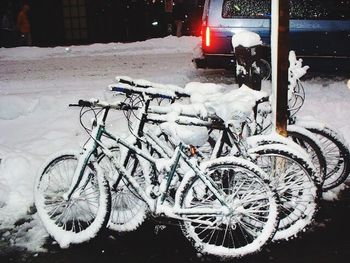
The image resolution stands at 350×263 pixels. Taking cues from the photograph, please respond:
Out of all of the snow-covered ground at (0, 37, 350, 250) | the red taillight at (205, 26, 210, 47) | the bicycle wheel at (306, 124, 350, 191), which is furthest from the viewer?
the red taillight at (205, 26, 210, 47)

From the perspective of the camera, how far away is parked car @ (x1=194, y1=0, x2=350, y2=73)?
9.12 meters

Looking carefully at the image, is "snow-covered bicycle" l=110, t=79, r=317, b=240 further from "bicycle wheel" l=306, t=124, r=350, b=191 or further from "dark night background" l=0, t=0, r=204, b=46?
"dark night background" l=0, t=0, r=204, b=46

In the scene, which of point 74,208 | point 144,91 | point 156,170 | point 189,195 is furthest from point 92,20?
point 189,195

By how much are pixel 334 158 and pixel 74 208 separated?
2913 millimetres

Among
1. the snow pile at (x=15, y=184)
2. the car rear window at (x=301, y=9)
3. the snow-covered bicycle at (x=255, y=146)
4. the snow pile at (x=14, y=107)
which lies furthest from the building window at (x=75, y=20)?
the snow-covered bicycle at (x=255, y=146)

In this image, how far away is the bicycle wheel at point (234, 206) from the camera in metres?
3.60

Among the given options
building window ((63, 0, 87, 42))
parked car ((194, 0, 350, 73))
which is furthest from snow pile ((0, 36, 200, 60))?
parked car ((194, 0, 350, 73))

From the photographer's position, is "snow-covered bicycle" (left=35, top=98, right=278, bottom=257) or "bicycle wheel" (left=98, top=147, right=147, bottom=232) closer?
"snow-covered bicycle" (left=35, top=98, right=278, bottom=257)

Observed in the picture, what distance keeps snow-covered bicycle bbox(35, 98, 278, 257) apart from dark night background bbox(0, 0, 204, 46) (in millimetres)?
15899

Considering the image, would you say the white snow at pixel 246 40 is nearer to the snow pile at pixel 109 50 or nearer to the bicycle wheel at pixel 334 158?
the bicycle wheel at pixel 334 158

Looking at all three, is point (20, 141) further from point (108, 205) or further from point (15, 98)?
point (108, 205)

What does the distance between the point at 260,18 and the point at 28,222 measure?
6.80 meters

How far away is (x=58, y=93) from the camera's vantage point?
9.24 meters

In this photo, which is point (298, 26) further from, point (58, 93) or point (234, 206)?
point (234, 206)
